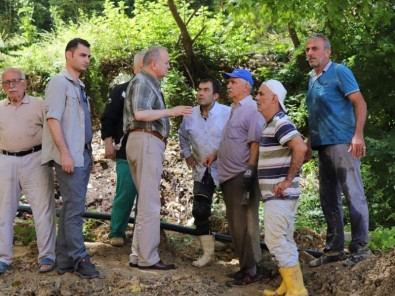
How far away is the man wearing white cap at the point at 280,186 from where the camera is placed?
184 inches

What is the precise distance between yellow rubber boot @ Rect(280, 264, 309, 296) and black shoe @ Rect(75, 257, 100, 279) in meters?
1.66

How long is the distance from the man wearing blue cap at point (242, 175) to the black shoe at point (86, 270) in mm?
1241

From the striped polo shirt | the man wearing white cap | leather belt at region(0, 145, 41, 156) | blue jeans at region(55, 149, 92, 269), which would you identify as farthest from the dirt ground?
leather belt at region(0, 145, 41, 156)

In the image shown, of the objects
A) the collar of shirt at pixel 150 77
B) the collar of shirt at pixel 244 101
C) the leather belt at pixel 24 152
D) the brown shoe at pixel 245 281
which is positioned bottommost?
the brown shoe at pixel 245 281

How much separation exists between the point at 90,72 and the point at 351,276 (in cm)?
771

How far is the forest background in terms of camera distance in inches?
326

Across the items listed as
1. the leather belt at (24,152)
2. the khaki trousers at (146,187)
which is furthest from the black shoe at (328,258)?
the leather belt at (24,152)

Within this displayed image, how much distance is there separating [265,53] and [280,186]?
30.4 ft

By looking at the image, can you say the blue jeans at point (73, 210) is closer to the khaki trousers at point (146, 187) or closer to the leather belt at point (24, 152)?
the leather belt at point (24, 152)

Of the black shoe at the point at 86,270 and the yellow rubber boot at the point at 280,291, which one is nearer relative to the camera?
the yellow rubber boot at the point at 280,291

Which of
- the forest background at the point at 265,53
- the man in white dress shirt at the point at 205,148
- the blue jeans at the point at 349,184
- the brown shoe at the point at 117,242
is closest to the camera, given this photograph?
the blue jeans at the point at 349,184

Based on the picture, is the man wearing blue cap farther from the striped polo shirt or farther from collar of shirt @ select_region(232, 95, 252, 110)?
the striped polo shirt

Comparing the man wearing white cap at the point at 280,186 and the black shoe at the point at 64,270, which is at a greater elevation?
the man wearing white cap at the point at 280,186

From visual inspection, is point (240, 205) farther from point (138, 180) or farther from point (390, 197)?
point (390, 197)
